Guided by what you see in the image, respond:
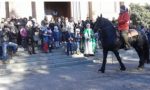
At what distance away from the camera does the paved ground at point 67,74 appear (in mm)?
14672

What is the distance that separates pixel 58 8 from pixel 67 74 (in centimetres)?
1909

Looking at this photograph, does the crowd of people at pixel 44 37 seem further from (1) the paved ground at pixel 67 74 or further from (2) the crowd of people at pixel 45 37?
(1) the paved ground at pixel 67 74

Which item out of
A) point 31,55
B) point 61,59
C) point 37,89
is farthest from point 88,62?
point 37,89

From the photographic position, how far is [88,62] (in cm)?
2097

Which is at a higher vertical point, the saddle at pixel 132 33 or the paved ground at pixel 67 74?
the saddle at pixel 132 33

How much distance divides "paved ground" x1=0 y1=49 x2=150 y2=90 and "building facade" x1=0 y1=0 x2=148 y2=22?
25.6 ft

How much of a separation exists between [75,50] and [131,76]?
6.55 metres

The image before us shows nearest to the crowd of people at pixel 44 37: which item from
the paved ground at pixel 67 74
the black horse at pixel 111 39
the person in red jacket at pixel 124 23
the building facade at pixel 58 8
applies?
the paved ground at pixel 67 74

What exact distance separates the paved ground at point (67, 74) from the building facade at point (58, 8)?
308 inches

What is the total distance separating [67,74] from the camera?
17.5m

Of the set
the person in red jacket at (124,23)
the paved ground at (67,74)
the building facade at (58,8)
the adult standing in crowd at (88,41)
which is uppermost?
the building facade at (58,8)

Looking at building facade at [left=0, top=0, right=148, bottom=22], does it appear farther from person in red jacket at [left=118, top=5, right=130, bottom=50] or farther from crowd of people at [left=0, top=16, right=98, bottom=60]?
person in red jacket at [left=118, top=5, right=130, bottom=50]

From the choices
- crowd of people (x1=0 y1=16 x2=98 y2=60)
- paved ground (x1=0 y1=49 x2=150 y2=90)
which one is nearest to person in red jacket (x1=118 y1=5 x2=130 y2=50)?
paved ground (x1=0 y1=49 x2=150 y2=90)

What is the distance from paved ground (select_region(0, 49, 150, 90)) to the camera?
1467 centimetres
